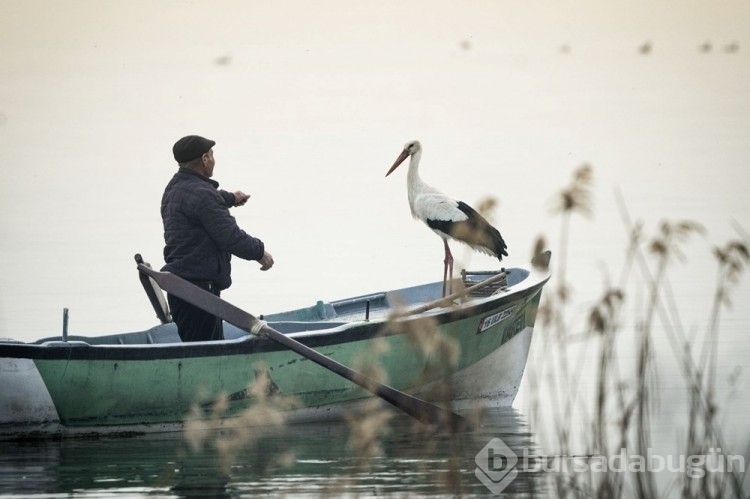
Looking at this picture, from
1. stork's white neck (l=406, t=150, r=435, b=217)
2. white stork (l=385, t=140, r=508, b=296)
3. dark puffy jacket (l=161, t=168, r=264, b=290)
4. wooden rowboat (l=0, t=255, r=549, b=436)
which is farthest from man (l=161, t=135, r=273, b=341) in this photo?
stork's white neck (l=406, t=150, r=435, b=217)

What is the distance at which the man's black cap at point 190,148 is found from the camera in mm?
10398

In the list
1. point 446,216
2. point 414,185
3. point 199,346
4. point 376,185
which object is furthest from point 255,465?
point 376,185

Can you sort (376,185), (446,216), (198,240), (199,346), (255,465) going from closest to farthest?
(255,465)
(199,346)
(198,240)
(446,216)
(376,185)

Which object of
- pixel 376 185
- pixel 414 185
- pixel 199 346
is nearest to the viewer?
pixel 199 346

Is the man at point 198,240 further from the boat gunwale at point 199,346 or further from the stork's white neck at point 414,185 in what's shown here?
the stork's white neck at point 414,185

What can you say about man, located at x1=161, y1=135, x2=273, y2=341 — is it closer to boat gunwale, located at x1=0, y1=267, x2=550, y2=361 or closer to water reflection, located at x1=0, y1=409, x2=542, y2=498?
boat gunwale, located at x1=0, y1=267, x2=550, y2=361

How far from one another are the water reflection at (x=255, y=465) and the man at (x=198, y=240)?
71 centimetres

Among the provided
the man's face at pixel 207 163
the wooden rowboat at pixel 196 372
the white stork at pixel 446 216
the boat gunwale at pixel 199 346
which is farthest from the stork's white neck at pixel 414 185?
the man's face at pixel 207 163

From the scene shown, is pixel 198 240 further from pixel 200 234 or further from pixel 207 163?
pixel 207 163

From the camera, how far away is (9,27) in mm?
46000

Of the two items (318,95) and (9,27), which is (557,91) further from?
(9,27)

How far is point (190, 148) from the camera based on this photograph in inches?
409

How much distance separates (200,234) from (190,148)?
503mm

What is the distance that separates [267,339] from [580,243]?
1253cm
